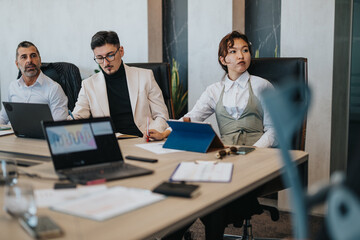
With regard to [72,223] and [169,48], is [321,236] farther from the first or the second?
[169,48]

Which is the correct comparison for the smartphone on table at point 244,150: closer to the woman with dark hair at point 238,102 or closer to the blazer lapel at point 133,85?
the woman with dark hair at point 238,102

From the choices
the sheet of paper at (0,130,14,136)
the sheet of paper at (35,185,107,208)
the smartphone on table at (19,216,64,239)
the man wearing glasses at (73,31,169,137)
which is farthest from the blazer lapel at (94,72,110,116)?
the smartphone on table at (19,216,64,239)

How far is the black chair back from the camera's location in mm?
2285

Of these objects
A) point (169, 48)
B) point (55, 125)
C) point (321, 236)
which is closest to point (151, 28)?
point (169, 48)

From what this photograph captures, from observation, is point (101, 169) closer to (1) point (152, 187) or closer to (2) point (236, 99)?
(1) point (152, 187)

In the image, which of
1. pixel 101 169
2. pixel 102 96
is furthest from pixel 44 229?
pixel 102 96

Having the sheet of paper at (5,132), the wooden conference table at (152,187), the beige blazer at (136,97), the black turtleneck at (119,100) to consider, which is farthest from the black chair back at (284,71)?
the sheet of paper at (5,132)

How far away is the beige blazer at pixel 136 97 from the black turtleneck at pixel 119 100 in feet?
0.19

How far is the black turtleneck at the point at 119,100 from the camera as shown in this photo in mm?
2936

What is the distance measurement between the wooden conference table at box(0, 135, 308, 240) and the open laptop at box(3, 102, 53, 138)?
0.43 feet

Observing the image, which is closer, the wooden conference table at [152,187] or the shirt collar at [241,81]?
the wooden conference table at [152,187]

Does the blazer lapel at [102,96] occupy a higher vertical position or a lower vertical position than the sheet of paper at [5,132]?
higher

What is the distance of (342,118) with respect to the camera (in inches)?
123

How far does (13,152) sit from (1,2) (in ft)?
12.2
